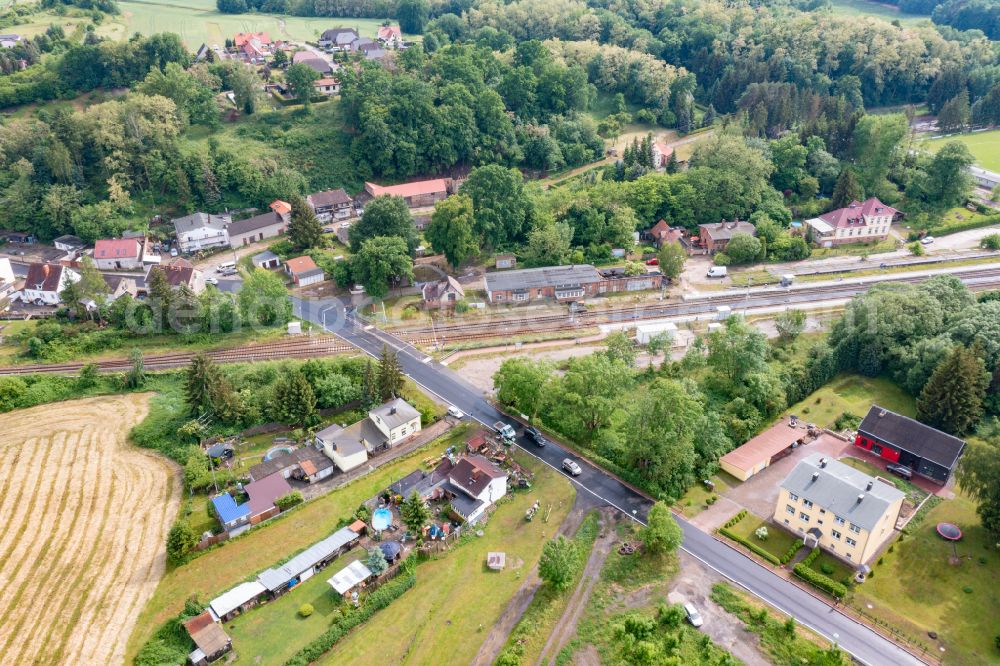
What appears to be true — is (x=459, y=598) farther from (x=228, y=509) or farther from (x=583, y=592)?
(x=228, y=509)

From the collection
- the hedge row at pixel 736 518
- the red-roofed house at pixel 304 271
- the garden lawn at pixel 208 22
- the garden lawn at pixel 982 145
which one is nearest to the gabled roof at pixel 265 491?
the hedge row at pixel 736 518

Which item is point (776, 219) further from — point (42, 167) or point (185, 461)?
point (42, 167)

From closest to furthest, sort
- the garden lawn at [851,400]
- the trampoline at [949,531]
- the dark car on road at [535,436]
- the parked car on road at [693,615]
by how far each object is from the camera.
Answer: the parked car on road at [693,615]
the trampoline at [949,531]
the dark car on road at [535,436]
the garden lawn at [851,400]

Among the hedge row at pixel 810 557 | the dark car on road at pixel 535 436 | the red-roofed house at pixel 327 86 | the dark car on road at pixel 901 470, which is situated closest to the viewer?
the hedge row at pixel 810 557

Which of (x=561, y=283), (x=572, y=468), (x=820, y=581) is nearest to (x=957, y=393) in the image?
(x=820, y=581)

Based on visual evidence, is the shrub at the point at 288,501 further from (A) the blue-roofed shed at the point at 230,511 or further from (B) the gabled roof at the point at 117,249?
(B) the gabled roof at the point at 117,249

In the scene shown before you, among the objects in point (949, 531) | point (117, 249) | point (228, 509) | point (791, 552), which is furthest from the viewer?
point (117, 249)
